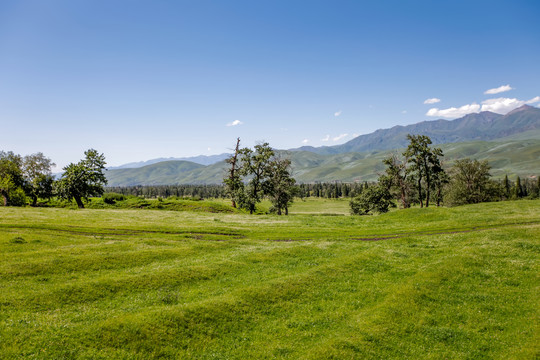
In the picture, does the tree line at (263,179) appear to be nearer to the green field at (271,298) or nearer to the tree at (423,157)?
the tree at (423,157)

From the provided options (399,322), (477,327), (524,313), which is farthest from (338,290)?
(524,313)

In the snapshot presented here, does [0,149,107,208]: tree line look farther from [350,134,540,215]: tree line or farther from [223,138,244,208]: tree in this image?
[350,134,540,215]: tree line

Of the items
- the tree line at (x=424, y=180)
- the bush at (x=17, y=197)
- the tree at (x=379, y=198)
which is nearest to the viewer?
the tree line at (x=424, y=180)

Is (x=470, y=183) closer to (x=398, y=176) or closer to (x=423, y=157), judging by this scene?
(x=398, y=176)

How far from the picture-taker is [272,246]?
36.7 metres

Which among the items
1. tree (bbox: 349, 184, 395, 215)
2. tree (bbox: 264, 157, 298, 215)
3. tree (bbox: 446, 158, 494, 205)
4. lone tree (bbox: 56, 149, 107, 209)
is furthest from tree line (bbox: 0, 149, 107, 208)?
tree (bbox: 446, 158, 494, 205)

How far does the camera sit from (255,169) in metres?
84.3

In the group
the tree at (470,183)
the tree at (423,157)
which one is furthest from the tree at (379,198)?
the tree at (470,183)

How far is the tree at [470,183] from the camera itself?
98062 mm

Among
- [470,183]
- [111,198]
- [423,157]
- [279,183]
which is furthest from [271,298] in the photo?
[470,183]

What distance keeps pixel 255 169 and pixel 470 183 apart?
7372 centimetres

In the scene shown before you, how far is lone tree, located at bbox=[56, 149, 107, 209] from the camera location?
8131 centimetres

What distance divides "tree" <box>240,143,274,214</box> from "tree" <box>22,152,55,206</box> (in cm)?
6360

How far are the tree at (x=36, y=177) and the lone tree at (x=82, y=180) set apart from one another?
16.6 m
